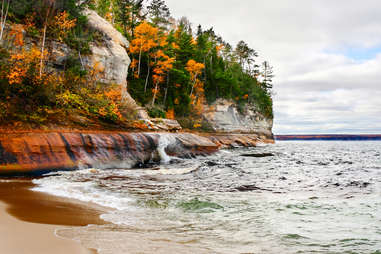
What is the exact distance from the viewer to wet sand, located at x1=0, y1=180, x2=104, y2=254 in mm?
2944

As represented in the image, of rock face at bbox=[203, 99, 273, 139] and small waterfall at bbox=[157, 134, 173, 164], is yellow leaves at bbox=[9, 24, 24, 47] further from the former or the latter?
rock face at bbox=[203, 99, 273, 139]

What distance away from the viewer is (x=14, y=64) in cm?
1198

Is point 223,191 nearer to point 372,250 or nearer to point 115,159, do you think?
point 372,250

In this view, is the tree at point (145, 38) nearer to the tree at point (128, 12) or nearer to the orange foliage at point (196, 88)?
the tree at point (128, 12)

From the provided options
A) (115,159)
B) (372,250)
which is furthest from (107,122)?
(372,250)

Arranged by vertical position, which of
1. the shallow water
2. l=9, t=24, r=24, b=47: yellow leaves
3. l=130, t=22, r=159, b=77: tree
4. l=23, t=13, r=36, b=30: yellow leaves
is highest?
l=130, t=22, r=159, b=77: tree

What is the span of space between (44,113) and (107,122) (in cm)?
412

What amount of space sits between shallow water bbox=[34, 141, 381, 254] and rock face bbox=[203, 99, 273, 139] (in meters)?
34.5

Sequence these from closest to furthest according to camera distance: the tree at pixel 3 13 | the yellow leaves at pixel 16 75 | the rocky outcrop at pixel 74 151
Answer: the rocky outcrop at pixel 74 151, the yellow leaves at pixel 16 75, the tree at pixel 3 13

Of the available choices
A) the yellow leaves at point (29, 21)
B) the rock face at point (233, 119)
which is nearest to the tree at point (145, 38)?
the yellow leaves at point (29, 21)

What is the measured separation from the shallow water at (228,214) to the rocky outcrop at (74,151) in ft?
5.03

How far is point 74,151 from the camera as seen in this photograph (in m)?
11.6

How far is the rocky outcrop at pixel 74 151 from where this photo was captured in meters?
9.59

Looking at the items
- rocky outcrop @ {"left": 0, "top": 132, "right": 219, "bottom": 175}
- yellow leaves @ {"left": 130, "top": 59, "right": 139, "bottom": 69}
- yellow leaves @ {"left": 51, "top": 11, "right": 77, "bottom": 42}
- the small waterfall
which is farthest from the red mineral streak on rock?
yellow leaves @ {"left": 130, "top": 59, "right": 139, "bottom": 69}
